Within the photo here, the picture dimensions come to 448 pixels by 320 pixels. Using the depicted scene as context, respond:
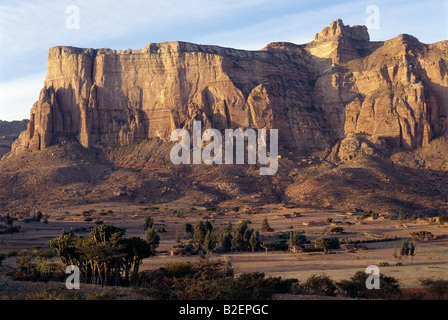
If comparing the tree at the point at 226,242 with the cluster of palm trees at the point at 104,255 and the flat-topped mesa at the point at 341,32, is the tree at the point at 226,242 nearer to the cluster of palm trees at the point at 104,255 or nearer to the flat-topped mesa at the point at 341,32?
the cluster of palm trees at the point at 104,255

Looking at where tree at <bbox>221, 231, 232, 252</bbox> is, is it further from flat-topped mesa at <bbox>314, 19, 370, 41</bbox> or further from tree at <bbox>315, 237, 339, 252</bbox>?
flat-topped mesa at <bbox>314, 19, 370, 41</bbox>

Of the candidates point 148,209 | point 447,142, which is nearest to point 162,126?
point 148,209

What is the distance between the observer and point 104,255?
65.1 ft

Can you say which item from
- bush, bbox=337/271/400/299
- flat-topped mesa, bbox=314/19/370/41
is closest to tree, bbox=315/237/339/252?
bush, bbox=337/271/400/299

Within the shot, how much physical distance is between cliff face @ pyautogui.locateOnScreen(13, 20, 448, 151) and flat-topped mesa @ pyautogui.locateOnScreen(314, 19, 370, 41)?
5.50 metres

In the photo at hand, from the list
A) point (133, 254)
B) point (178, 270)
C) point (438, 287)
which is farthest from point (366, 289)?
point (133, 254)

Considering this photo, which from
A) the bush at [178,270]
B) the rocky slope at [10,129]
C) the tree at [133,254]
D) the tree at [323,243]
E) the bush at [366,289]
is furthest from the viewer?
the rocky slope at [10,129]

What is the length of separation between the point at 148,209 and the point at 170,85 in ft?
148

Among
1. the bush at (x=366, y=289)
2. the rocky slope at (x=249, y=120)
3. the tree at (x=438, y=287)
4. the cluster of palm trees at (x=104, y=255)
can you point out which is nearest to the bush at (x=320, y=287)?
the bush at (x=366, y=289)

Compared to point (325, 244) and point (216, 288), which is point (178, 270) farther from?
point (325, 244)

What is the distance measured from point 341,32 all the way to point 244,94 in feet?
117

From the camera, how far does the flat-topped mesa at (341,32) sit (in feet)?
395

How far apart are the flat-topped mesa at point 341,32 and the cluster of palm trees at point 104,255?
4213 inches

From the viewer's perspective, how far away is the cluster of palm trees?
20.0m
